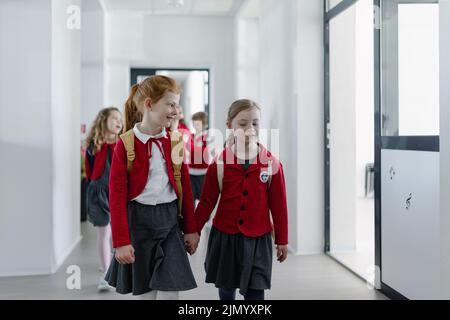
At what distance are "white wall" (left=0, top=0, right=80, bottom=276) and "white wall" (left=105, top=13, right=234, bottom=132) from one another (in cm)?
362

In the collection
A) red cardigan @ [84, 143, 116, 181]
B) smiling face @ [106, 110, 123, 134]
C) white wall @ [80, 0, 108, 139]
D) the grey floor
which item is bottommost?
the grey floor

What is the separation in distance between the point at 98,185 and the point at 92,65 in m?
3.95

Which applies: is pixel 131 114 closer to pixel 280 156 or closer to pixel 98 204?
pixel 98 204

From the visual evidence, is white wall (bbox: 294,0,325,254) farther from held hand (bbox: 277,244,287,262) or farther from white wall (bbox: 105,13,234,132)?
white wall (bbox: 105,13,234,132)

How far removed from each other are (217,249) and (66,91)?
249cm

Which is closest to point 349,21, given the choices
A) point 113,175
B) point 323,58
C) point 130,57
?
point 323,58

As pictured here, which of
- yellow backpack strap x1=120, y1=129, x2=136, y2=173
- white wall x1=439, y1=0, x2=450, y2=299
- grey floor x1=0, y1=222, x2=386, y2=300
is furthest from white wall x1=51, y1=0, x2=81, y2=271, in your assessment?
white wall x1=439, y1=0, x2=450, y2=299

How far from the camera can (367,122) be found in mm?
7234

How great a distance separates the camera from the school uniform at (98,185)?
3193 mm

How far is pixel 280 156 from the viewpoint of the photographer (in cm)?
467

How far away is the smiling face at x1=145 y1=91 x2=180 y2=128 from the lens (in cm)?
186

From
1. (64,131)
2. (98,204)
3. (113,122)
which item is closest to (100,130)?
(113,122)

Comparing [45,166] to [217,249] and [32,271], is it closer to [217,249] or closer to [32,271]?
[32,271]

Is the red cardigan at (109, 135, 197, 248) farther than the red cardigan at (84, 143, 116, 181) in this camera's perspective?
No
